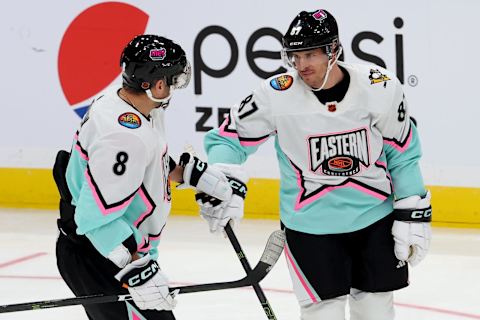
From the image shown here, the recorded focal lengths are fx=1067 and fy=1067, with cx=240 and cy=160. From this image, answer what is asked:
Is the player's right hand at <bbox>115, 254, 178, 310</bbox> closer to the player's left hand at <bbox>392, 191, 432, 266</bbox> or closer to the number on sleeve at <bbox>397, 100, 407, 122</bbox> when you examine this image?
the player's left hand at <bbox>392, 191, 432, 266</bbox>

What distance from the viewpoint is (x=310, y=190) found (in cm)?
307

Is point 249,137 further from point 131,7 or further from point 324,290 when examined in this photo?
point 131,7

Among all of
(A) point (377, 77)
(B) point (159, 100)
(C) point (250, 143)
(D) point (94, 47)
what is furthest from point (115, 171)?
(D) point (94, 47)

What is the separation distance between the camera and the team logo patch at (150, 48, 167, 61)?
2.76m

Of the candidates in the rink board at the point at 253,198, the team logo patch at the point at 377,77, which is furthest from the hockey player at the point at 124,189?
the rink board at the point at 253,198

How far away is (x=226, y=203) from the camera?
3.11 meters

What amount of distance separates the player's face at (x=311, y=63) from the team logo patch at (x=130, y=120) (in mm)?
528

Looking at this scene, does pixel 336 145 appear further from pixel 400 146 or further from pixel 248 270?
pixel 248 270

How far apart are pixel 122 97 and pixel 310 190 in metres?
0.63

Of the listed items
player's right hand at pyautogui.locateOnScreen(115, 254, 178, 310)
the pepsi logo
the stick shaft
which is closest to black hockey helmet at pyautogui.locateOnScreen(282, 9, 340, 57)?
the stick shaft

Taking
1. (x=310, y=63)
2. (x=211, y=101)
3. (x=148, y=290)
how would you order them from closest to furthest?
(x=148, y=290) < (x=310, y=63) < (x=211, y=101)

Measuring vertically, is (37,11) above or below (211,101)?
above

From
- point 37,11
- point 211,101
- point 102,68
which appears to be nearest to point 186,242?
point 211,101

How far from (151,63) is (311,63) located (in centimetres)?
48
